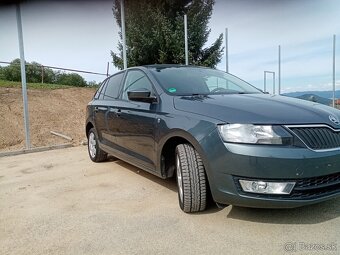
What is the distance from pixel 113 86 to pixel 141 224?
263 cm

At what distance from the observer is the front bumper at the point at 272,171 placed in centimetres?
248

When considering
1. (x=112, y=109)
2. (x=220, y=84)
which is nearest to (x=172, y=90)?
(x=220, y=84)

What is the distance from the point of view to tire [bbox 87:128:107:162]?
18.0 ft

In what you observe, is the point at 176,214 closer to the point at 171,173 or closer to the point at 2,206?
the point at 171,173

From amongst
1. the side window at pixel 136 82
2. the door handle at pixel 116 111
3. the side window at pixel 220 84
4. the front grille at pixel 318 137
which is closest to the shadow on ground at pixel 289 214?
the front grille at pixel 318 137

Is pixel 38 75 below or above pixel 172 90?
above

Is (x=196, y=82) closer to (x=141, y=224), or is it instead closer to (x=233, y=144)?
(x=233, y=144)

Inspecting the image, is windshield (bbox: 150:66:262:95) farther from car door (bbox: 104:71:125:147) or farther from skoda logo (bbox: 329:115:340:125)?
skoda logo (bbox: 329:115:340:125)

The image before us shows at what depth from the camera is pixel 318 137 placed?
2.60m

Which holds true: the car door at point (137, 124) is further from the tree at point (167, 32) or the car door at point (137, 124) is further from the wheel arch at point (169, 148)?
the tree at point (167, 32)

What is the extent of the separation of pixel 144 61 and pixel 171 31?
2277 mm

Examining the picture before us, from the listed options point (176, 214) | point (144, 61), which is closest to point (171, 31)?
point (144, 61)

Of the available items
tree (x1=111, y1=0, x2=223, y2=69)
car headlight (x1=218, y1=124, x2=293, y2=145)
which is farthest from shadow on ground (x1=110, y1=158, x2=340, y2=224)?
tree (x1=111, y1=0, x2=223, y2=69)

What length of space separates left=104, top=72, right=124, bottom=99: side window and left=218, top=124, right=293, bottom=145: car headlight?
2458mm
